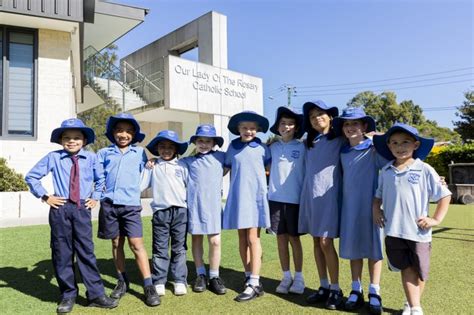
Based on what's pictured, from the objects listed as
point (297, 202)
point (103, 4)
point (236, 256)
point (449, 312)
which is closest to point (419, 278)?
point (449, 312)

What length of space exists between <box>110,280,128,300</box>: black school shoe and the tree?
36.9 metres

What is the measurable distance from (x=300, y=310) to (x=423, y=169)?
5.44ft

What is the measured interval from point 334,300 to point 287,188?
3.84 feet

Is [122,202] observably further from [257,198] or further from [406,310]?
[406,310]

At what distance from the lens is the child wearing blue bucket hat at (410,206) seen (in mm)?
3332

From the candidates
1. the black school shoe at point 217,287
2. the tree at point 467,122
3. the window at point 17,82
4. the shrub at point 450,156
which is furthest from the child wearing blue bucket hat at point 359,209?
the tree at point 467,122

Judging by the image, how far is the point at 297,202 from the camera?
418 centimetres

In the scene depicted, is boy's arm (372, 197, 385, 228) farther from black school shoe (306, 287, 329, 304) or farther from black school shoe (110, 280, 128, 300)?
black school shoe (110, 280, 128, 300)

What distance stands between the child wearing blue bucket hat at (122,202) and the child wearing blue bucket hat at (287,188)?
1389 mm

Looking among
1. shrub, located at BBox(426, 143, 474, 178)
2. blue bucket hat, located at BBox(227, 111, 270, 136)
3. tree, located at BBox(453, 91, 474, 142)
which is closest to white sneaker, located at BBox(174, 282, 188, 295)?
blue bucket hat, located at BBox(227, 111, 270, 136)

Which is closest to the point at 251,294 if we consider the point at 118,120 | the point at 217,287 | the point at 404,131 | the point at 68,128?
the point at 217,287

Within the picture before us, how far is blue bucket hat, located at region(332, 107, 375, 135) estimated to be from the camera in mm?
3713

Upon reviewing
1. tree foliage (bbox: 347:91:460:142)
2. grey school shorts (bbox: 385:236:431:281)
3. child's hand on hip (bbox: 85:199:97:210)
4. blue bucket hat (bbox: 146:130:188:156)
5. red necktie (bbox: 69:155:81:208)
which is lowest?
grey school shorts (bbox: 385:236:431:281)

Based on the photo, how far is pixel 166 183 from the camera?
4309 mm
